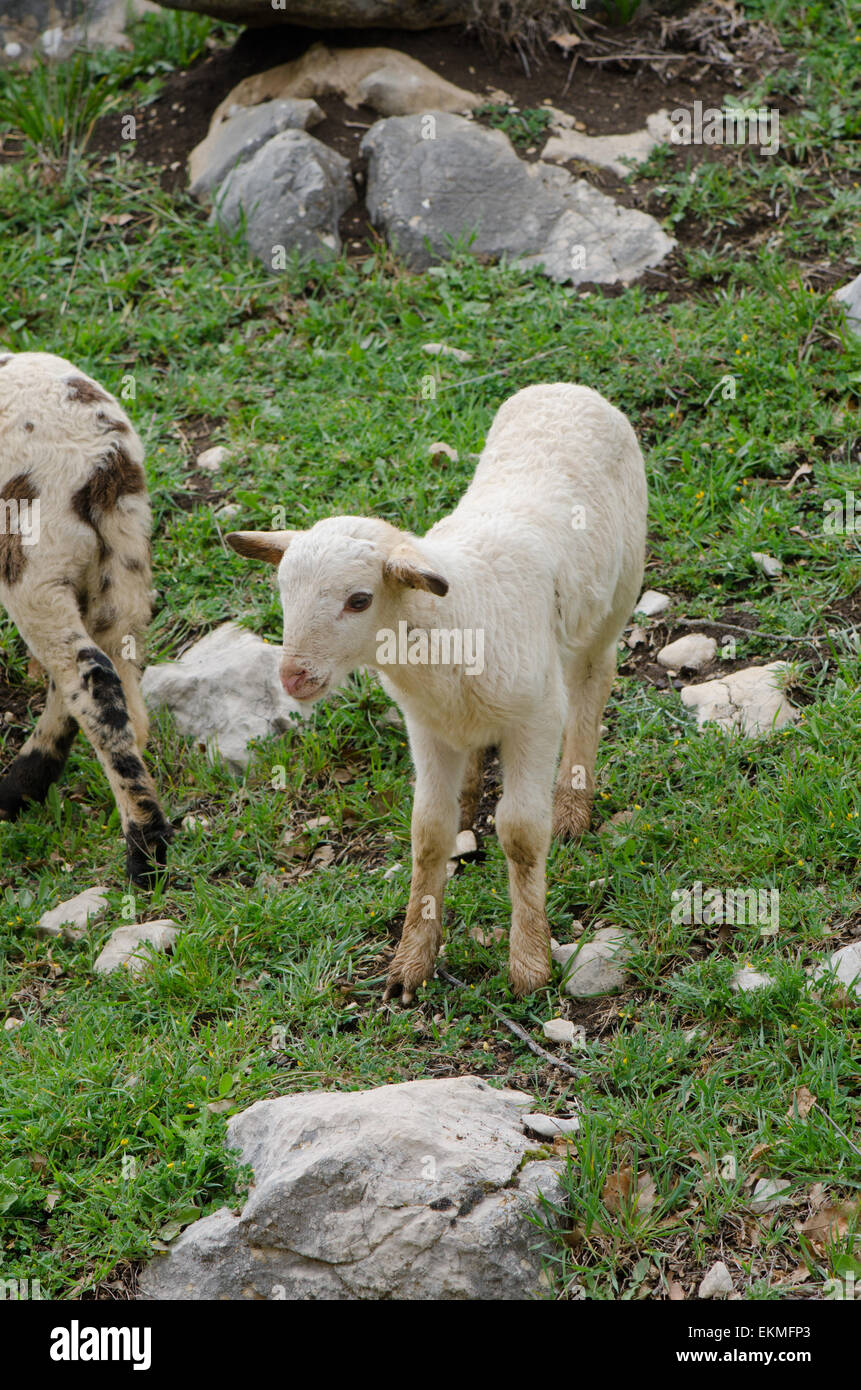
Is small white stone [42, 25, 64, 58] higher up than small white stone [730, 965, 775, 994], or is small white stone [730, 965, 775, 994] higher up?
small white stone [42, 25, 64, 58]

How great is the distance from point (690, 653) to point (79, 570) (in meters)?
2.89

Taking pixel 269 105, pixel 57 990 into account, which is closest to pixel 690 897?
pixel 57 990

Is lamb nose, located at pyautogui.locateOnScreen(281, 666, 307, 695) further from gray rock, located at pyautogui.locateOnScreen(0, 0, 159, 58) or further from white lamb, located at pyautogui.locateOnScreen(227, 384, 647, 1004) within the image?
gray rock, located at pyautogui.locateOnScreen(0, 0, 159, 58)

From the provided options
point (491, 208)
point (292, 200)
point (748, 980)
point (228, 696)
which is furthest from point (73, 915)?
point (491, 208)

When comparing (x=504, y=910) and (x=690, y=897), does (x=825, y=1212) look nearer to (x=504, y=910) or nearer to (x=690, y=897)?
(x=690, y=897)

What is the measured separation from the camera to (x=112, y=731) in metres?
5.50

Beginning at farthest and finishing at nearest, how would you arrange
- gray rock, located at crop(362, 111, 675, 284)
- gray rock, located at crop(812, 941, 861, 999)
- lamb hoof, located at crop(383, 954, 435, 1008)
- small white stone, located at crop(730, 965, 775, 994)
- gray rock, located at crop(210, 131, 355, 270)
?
gray rock, located at crop(210, 131, 355, 270) < gray rock, located at crop(362, 111, 675, 284) < lamb hoof, located at crop(383, 954, 435, 1008) < small white stone, located at crop(730, 965, 775, 994) < gray rock, located at crop(812, 941, 861, 999)

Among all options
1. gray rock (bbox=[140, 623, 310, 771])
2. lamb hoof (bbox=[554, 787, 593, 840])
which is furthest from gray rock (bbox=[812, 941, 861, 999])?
gray rock (bbox=[140, 623, 310, 771])

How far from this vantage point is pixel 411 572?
3.97 m

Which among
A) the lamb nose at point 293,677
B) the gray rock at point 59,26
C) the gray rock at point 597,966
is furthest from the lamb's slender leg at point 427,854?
the gray rock at point 59,26

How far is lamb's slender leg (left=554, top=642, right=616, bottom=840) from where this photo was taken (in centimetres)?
541

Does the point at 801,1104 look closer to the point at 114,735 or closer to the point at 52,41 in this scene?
the point at 114,735

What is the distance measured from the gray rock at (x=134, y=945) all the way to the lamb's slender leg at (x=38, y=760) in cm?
115

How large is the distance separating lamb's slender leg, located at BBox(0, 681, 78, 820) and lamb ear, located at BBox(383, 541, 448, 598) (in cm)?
252
